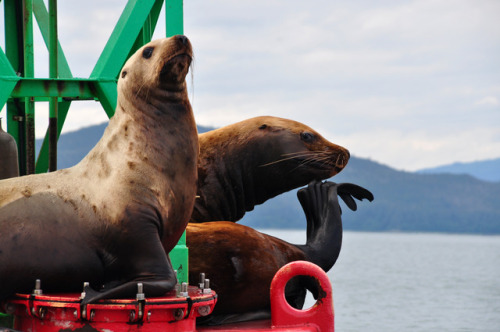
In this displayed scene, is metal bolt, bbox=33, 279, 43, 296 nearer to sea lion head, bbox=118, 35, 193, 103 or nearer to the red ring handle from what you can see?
sea lion head, bbox=118, 35, 193, 103

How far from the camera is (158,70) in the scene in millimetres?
5281

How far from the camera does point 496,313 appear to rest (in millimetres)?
20797

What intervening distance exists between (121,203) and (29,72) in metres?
2.38

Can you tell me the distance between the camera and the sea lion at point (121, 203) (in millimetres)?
5020

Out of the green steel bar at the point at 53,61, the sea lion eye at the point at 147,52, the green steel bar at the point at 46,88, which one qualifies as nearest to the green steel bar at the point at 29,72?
the green steel bar at the point at 53,61

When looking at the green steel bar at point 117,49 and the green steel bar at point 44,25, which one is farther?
the green steel bar at point 44,25

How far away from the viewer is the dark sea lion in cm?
736

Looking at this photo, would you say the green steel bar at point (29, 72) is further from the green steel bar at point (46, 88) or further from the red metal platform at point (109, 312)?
the red metal platform at point (109, 312)

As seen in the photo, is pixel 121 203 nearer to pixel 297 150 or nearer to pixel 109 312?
pixel 109 312

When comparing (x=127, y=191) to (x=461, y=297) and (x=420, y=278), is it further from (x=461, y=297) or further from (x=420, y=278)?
(x=420, y=278)

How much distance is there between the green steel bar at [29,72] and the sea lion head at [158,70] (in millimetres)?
1572

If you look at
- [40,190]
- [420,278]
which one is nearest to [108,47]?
[40,190]

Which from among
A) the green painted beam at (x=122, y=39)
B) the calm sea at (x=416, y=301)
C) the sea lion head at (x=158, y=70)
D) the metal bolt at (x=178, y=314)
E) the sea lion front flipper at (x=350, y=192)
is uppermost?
the green painted beam at (x=122, y=39)

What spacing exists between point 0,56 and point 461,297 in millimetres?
23150
